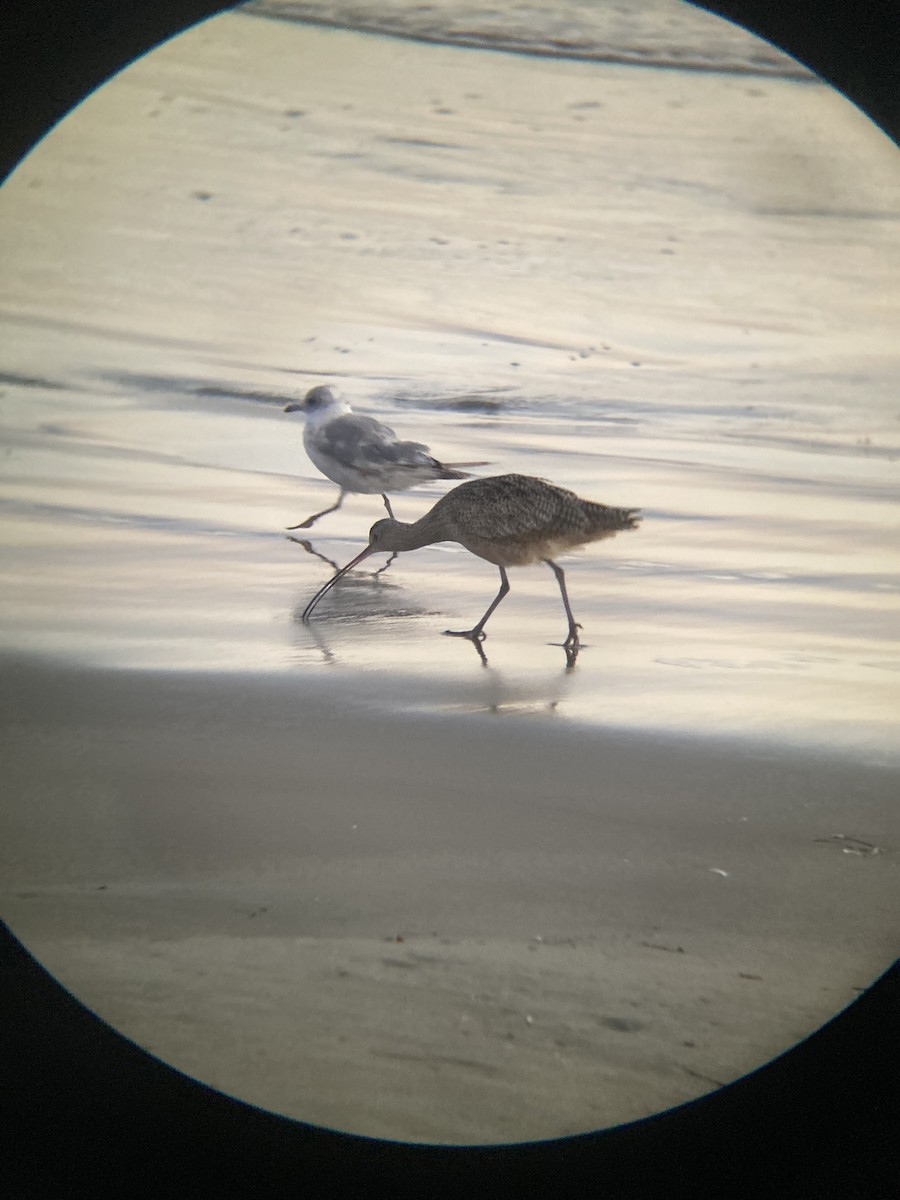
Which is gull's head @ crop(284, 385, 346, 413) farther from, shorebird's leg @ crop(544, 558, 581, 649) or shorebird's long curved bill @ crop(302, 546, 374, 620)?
shorebird's leg @ crop(544, 558, 581, 649)

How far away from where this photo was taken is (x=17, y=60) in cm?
202

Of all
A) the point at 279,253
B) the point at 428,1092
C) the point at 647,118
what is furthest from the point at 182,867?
the point at 647,118

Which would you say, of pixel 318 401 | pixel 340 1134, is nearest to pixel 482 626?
pixel 318 401

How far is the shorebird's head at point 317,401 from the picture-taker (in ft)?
7.16

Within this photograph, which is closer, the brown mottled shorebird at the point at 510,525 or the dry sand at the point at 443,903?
the dry sand at the point at 443,903

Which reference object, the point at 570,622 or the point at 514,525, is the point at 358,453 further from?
the point at 570,622

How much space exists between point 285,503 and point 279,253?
46 cm

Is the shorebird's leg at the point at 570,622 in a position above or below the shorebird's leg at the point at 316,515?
below

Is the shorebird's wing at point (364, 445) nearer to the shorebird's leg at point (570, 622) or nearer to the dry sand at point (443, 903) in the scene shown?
the shorebird's leg at point (570, 622)

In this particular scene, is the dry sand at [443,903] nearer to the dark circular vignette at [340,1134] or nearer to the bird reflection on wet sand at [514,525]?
the dark circular vignette at [340,1134]

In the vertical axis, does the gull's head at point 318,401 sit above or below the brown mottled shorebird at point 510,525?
above

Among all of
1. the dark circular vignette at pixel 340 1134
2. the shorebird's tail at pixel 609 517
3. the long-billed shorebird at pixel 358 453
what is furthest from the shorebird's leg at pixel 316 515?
the dark circular vignette at pixel 340 1134

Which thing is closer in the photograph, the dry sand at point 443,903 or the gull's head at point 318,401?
the dry sand at point 443,903

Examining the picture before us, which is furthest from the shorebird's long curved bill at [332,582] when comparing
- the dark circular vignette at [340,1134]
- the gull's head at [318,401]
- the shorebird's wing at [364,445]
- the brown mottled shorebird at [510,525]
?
the dark circular vignette at [340,1134]
